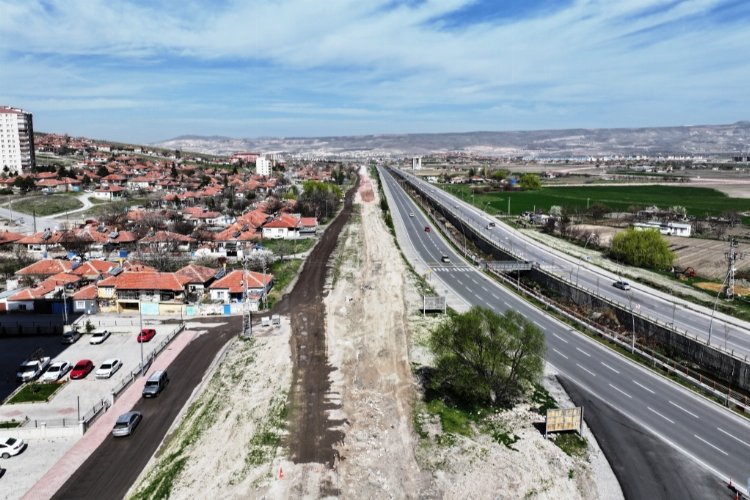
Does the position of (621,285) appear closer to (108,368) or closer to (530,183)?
(108,368)

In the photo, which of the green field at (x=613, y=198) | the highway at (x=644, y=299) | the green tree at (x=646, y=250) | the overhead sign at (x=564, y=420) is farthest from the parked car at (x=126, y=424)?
the green field at (x=613, y=198)

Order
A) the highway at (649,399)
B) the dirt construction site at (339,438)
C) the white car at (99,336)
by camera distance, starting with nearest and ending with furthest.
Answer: the dirt construction site at (339,438), the highway at (649,399), the white car at (99,336)

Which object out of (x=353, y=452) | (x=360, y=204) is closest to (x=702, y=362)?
(x=353, y=452)

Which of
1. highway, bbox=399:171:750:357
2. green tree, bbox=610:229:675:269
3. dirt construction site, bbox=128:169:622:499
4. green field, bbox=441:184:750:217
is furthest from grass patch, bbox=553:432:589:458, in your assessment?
green field, bbox=441:184:750:217

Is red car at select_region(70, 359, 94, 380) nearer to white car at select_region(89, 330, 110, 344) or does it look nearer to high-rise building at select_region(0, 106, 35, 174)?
white car at select_region(89, 330, 110, 344)

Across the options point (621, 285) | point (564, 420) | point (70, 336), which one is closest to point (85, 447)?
point (70, 336)

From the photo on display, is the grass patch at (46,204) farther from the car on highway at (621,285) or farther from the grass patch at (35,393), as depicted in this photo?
the car on highway at (621,285)
